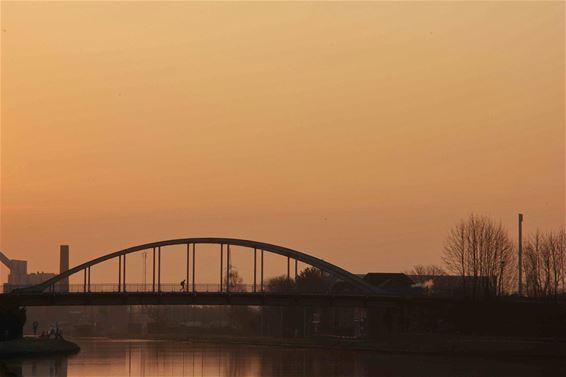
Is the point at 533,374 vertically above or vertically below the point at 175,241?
below

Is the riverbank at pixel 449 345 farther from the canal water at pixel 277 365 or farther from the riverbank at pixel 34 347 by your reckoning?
the riverbank at pixel 34 347

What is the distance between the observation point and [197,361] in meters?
102

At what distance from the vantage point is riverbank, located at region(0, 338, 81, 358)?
10119 cm

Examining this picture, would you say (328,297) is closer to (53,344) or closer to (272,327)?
(53,344)

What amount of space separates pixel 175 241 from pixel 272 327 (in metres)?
47.7

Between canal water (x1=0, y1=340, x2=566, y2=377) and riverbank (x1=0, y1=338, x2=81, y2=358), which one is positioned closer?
canal water (x1=0, y1=340, x2=566, y2=377)

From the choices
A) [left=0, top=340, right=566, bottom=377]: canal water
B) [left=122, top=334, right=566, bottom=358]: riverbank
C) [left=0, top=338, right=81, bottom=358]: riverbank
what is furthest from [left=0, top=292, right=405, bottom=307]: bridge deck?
[left=0, top=340, right=566, bottom=377]: canal water

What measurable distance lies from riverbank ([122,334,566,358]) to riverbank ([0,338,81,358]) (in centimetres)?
2405

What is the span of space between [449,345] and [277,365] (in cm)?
2180

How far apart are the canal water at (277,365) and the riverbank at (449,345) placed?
13.3ft

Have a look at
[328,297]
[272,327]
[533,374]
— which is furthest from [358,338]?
[533,374]

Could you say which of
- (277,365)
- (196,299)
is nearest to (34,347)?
(196,299)

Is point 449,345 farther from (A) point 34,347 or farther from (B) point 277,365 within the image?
(A) point 34,347

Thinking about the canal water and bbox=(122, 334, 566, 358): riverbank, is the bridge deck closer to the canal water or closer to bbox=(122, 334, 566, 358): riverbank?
bbox=(122, 334, 566, 358): riverbank
